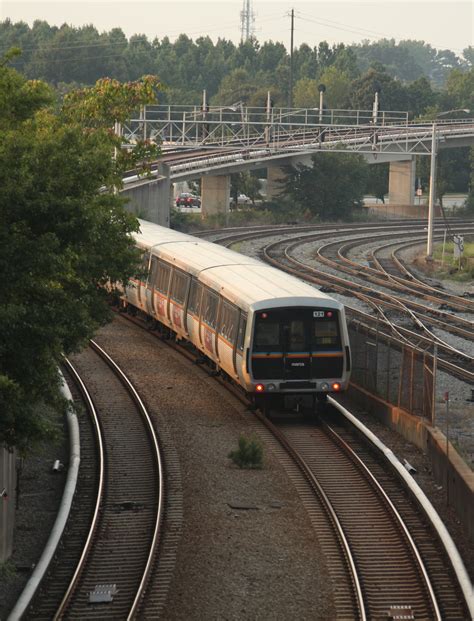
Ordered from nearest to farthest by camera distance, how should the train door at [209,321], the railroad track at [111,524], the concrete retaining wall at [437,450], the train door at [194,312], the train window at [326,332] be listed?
the railroad track at [111,524]
the concrete retaining wall at [437,450]
the train window at [326,332]
the train door at [209,321]
the train door at [194,312]

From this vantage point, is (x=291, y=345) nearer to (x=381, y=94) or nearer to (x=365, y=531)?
(x=365, y=531)

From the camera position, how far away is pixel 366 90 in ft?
429

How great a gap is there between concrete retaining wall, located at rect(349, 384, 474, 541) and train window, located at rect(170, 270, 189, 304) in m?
5.11

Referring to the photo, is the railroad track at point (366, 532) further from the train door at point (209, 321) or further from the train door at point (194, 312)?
the train door at point (194, 312)

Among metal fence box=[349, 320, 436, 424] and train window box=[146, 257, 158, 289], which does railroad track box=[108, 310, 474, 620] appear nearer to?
metal fence box=[349, 320, 436, 424]

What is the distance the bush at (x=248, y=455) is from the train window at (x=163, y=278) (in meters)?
10.8

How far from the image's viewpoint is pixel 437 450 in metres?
20.4

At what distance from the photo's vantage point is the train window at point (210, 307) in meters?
26.3

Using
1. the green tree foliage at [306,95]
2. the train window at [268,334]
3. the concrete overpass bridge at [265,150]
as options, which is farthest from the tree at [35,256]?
the green tree foliage at [306,95]

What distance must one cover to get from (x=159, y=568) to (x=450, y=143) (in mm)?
75551

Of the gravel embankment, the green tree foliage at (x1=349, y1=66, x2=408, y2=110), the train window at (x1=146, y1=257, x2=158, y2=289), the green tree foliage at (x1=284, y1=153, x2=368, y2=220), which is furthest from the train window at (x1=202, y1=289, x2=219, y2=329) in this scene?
the green tree foliage at (x1=349, y1=66, x2=408, y2=110)

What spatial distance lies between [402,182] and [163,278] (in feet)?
210

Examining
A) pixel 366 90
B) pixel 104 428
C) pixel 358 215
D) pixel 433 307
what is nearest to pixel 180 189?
pixel 366 90

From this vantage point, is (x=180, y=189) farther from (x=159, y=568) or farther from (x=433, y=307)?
(x=159, y=568)
